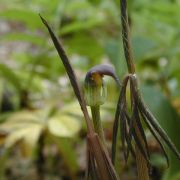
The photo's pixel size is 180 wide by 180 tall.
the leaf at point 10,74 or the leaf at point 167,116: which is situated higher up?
the leaf at point 10,74

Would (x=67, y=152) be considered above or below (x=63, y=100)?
below

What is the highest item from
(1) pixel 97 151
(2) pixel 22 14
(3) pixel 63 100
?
(2) pixel 22 14

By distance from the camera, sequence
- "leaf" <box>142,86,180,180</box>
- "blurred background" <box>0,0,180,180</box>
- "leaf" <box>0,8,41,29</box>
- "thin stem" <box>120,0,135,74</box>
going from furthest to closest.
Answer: "leaf" <box>0,8,41,29</box> < "blurred background" <box>0,0,180,180</box> < "leaf" <box>142,86,180,180</box> < "thin stem" <box>120,0,135,74</box>

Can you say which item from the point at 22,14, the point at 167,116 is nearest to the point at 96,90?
the point at 167,116

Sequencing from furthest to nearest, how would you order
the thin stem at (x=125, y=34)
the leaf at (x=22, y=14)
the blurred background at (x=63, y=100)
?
the leaf at (x=22, y=14) → the blurred background at (x=63, y=100) → the thin stem at (x=125, y=34)

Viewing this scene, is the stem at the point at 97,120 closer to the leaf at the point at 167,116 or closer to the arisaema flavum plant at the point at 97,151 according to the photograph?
the arisaema flavum plant at the point at 97,151

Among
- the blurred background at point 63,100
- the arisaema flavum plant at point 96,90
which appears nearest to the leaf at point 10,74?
the blurred background at point 63,100

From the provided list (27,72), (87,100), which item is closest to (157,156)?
(27,72)

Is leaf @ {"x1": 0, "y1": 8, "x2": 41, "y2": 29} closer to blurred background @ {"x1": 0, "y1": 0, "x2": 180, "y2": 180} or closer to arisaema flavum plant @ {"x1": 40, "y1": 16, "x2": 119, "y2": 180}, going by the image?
blurred background @ {"x1": 0, "y1": 0, "x2": 180, "y2": 180}

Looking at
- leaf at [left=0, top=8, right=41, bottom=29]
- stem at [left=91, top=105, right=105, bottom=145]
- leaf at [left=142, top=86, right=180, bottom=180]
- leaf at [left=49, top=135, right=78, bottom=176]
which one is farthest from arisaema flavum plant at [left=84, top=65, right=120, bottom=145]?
leaf at [left=0, top=8, right=41, bottom=29]

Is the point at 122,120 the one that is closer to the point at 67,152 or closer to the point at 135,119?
the point at 135,119

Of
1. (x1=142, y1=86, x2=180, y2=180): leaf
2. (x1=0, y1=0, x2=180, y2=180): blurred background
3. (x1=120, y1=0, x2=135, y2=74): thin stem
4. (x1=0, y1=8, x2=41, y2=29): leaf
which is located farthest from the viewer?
(x1=0, y1=8, x2=41, y2=29): leaf
